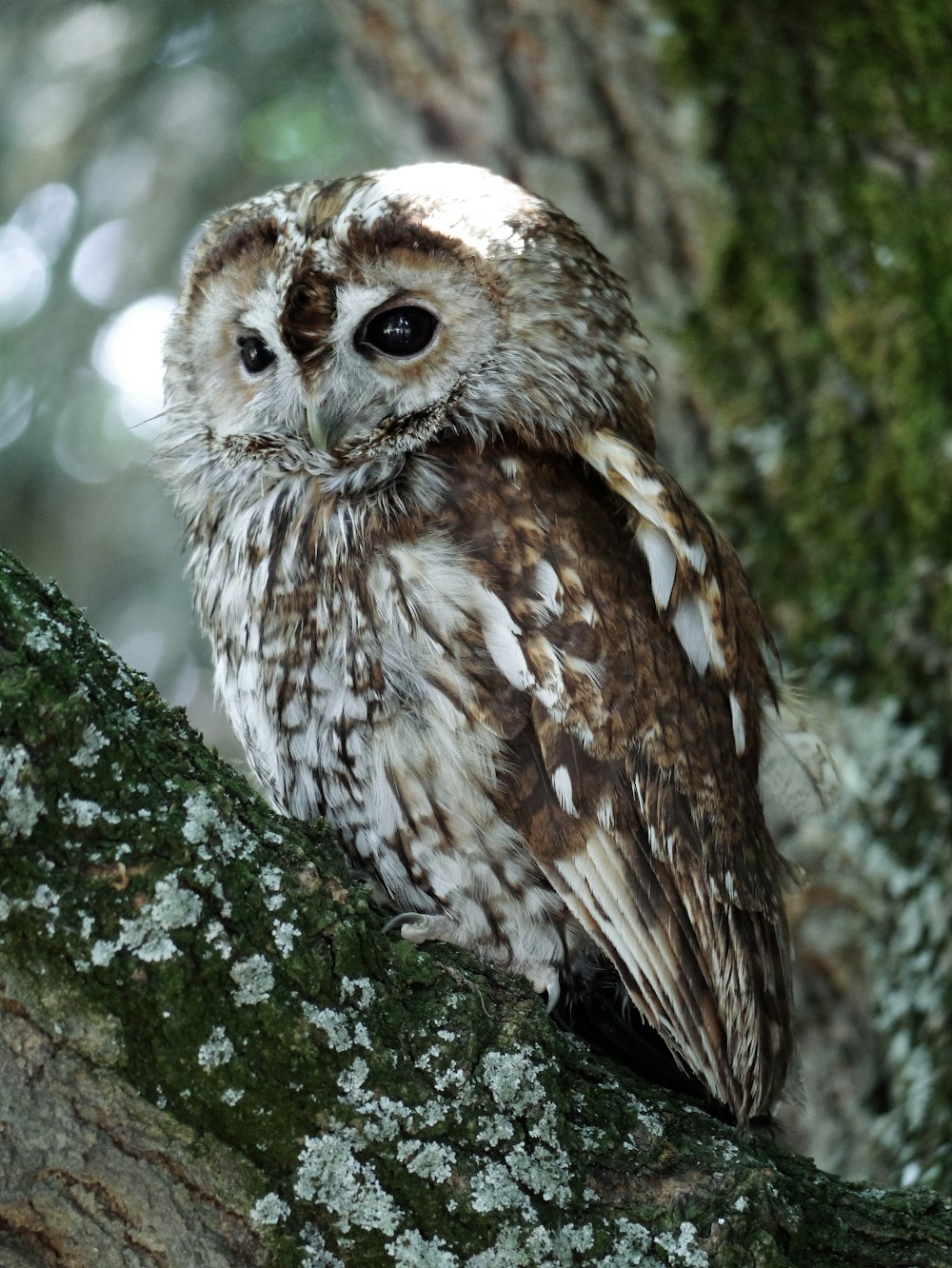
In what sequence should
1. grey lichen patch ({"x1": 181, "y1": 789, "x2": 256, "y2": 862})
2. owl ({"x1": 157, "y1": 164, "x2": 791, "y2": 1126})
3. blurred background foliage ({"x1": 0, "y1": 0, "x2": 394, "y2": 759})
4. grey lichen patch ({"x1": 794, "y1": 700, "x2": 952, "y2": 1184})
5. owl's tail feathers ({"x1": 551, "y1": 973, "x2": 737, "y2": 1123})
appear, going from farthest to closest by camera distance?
blurred background foliage ({"x1": 0, "y1": 0, "x2": 394, "y2": 759}), grey lichen patch ({"x1": 794, "y1": 700, "x2": 952, "y2": 1184}), owl's tail feathers ({"x1": 551, "y1": 973, "x2": 737, "y2": 1123}), owl ({"x1": 157, "y1": 164, "x2": 791, "y2": 1126}), grey lichen patch ({"x1": 181, "y1": 789, "x2": 256, "y2": 862})

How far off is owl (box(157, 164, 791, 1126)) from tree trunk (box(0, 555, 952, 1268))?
32 centimetres

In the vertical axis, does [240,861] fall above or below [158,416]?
below

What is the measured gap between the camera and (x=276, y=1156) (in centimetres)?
122

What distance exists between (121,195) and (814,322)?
262cm

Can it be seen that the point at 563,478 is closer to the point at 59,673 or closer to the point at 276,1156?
the point at 59,673

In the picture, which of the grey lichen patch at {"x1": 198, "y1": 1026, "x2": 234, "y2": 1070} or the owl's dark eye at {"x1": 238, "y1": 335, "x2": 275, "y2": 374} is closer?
the grey lichen patch at {"x1": 198, "y1": 1026, "x2": 234, "y2": 1070}

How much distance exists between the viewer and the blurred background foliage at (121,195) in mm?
3859

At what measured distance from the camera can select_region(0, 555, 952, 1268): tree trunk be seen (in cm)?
116

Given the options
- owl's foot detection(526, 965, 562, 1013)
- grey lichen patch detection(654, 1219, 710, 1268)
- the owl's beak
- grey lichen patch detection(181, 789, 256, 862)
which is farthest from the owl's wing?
grey lichen patch detection(181, 789, 256, 862)

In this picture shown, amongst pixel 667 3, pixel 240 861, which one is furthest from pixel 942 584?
pixel 240 861

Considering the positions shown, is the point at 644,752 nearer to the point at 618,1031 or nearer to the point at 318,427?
the point at 618,1031

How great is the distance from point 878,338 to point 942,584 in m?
0.54

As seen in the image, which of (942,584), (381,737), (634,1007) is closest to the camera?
(381,737)

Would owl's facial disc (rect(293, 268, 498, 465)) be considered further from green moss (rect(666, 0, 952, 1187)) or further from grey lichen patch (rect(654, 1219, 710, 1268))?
grey lichen patch (rect(654, 1219, 710, 1268))
